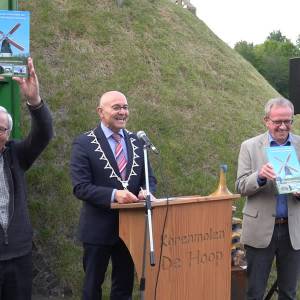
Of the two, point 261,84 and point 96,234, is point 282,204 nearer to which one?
point 96,234

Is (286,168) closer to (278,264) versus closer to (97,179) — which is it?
(278,264)

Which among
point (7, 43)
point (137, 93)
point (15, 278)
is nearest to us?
point (15, 278)

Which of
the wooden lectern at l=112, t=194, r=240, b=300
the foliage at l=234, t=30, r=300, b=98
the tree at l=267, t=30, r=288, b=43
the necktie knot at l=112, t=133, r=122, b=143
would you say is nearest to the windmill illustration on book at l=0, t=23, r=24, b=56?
the necktie knot at l=112, t=133, r=122, b=143

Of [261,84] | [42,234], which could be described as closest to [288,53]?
[261,84]

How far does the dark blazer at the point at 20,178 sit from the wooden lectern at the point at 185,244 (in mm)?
657

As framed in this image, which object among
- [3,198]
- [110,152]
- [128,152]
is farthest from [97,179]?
[3,198]

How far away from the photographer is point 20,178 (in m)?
3.84

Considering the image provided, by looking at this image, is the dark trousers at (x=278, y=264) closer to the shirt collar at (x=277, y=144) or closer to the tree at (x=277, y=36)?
the shirt collar at (x=277, y=144)

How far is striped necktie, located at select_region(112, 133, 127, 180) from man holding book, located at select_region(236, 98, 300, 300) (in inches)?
38.6

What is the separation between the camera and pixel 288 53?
87.6 meters

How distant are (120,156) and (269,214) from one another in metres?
1.32

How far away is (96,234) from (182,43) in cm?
665

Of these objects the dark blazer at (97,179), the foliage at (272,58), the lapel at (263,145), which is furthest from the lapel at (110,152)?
the foliage at (272,58)

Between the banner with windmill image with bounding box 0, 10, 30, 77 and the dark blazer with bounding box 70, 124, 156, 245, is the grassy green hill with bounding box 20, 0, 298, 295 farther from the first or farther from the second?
the banner with windmill image with bounding box 0, 10, 30, 77
